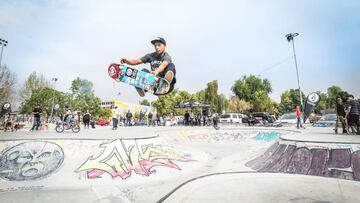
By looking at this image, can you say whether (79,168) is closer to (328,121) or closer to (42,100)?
(328,121)

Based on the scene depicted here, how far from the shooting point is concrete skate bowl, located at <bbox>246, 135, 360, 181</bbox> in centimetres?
718

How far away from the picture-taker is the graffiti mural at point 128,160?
8.24 m

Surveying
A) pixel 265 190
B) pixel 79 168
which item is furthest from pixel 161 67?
pixel 265 190

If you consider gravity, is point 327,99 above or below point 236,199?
above

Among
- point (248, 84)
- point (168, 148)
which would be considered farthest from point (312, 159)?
point (248, 84)

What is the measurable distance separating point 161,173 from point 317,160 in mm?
5288

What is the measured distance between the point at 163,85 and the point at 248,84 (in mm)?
56906

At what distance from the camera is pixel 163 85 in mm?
14695

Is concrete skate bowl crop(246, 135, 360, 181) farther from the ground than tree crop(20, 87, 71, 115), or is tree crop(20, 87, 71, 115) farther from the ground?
tree crop(20, 87, 71, 115)

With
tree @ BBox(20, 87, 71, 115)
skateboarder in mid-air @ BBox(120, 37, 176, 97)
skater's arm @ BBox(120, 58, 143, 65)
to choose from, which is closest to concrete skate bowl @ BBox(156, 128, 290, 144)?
skateboarder in mid-air @ BBox(120, 37, 176, 97)

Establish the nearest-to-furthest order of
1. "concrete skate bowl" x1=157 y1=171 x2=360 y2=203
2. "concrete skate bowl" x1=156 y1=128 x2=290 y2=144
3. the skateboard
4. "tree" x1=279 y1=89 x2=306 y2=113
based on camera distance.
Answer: "concrete skate bowl" x1=157 y1=171 x2=360 y2=203 → the skateboard → "concrete skate bowl" x1=156 y1=128 x2=290 y2=144 → "tree" x1=279 y1=89 x2=306 y2=113

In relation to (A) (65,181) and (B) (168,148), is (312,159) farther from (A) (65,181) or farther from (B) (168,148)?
(A) (65,181)

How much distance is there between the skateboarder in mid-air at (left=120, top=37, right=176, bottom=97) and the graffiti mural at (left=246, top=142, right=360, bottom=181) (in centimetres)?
775

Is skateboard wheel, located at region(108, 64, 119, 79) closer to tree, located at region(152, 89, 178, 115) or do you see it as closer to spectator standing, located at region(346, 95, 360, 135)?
spectator standing, located at region(346, 95, 360, 135)
